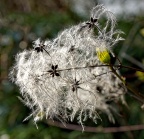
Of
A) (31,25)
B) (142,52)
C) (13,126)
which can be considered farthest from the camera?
(31,25)

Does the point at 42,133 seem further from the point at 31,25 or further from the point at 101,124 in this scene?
the point at 31,25

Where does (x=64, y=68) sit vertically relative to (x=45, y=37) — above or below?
below

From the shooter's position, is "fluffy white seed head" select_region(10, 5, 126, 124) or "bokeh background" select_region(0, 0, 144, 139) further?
"bokeh background" select_region(0, 0, 144, 139)

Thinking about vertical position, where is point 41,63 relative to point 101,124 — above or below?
below

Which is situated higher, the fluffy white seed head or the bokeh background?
the bokeh background

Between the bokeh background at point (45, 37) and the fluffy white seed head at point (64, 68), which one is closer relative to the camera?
the fluffy white seed head at point (64, 68)

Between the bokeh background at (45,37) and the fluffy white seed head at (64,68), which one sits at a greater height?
the bokeh background at (45,37)

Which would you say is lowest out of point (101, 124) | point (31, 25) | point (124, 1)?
point (101, 124)

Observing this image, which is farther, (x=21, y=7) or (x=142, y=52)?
(x=21, y=7)

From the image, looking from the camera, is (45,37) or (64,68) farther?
(45,37)

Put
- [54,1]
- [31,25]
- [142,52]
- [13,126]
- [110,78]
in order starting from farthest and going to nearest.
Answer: [54,1]
[31,25]
[13,126]
[142,52]
[110,78]

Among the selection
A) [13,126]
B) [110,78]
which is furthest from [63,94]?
[13,126]
